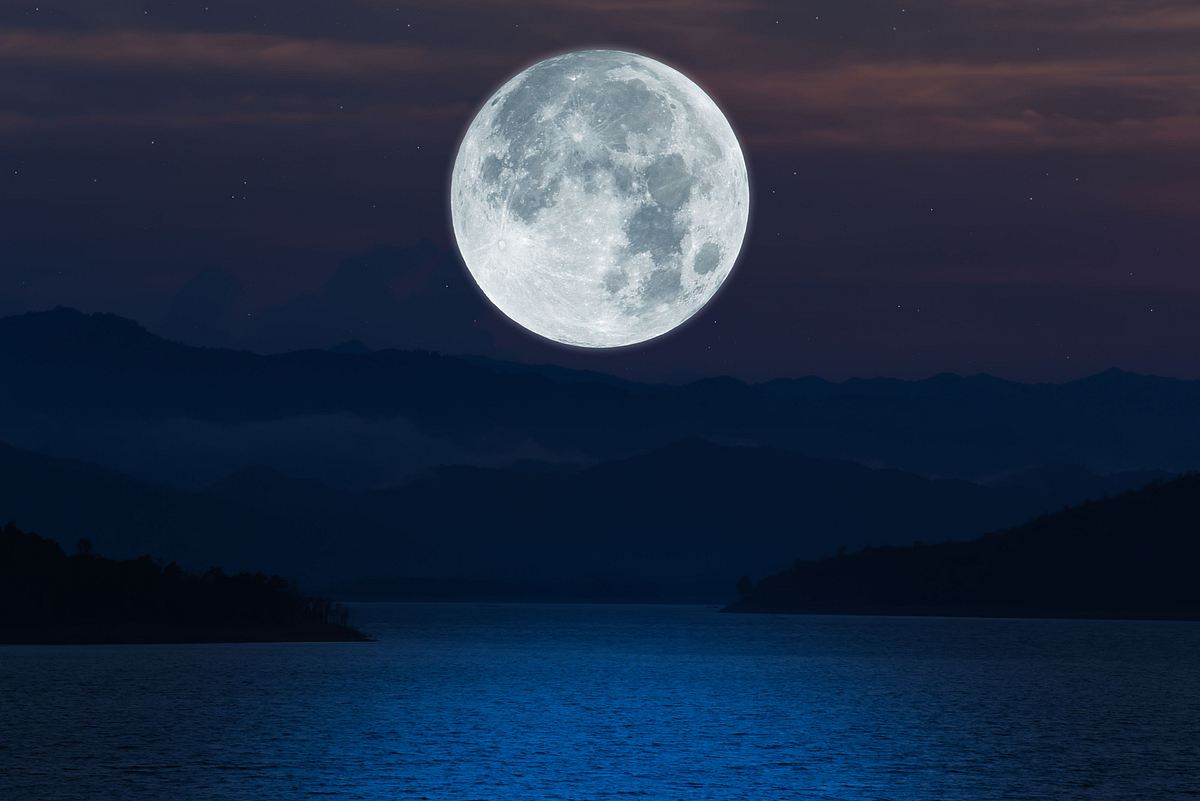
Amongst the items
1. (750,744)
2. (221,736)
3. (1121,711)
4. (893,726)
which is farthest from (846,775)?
(1121,711)

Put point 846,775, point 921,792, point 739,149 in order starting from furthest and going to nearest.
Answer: point 846,775
point 921,792
point 739,149

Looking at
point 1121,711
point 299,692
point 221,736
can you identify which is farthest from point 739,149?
point 299,692

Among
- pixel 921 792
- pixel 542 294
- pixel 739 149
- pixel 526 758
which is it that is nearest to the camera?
pixel 542 294

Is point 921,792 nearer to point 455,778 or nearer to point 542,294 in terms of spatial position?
point 455,778

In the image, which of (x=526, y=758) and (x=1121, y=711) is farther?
(x=1121, y=711)

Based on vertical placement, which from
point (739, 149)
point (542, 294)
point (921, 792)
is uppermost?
point (739, 149)

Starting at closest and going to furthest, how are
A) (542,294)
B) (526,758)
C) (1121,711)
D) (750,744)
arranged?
(542,294), (526,758), (750,744), (1121,711)

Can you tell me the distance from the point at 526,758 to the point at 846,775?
24114mm

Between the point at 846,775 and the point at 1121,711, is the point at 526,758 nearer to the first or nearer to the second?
the point at 846,775

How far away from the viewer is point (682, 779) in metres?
98.8

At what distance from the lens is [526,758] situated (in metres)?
111

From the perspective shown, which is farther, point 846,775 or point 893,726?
point 893,726

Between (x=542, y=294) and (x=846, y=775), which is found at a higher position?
(x=542, y=294)

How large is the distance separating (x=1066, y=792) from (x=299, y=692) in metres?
110
